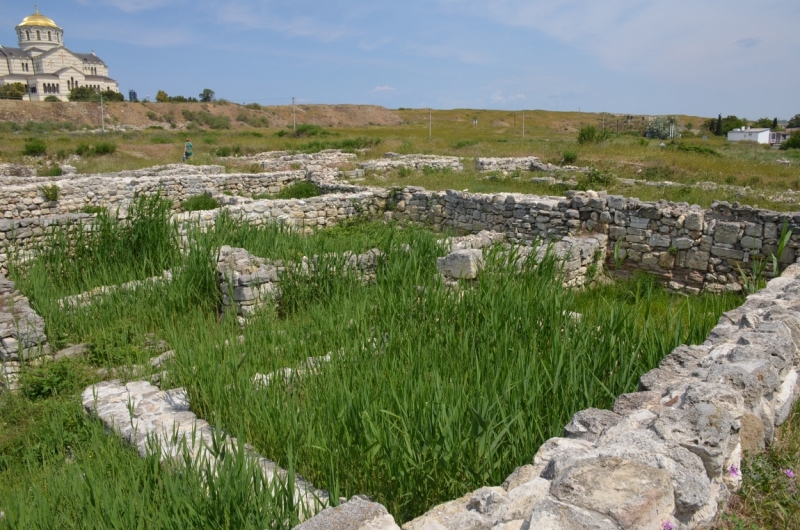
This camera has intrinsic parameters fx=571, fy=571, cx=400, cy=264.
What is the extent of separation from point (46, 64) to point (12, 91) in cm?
1922

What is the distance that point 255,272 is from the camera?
773 centimetres

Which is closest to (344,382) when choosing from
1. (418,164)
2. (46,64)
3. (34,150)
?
(418,164)

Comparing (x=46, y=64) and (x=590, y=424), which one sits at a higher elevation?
(x=46, y=64)

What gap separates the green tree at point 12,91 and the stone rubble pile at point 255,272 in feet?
272

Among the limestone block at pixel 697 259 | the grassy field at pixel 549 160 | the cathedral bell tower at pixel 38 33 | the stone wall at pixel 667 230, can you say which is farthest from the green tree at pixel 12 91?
the limestone block at pixel 697 259

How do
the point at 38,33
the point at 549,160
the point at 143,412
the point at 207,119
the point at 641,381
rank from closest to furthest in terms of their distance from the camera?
the point at 641,381, the point at 143,412, the point at 549,160, the point at 207,119, the point at 38,33

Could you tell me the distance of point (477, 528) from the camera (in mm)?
2541

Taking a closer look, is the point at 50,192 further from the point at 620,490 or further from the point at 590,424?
the point at 620,490

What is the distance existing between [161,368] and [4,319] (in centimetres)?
229

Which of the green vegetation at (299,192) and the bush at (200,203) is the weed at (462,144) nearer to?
the green vegetation at (299,192)

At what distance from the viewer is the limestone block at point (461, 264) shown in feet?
25.6

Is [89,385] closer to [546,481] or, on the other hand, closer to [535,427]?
[535,427]

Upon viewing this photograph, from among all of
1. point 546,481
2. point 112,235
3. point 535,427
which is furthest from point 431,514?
point 112,235

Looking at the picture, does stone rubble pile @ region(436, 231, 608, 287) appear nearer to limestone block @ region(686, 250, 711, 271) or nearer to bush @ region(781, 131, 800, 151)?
limestone block @ region(686, 250, 711, 271)
